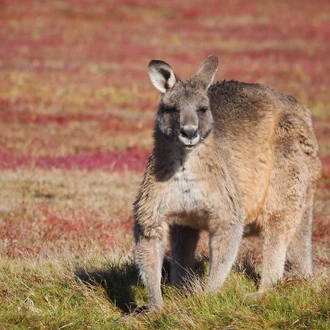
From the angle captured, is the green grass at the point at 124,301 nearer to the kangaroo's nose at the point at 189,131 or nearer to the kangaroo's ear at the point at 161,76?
the kangaroo's nose at the point at 189,131

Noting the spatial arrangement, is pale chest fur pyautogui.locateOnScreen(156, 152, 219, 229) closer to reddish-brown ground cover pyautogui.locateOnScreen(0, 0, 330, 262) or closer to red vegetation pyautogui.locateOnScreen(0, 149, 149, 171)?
reddish-brown ground cover pyautogui.locateOnScreen(0, 0, 330, 262)

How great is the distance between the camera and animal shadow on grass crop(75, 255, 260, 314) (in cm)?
637

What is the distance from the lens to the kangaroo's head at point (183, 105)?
5.55 metres

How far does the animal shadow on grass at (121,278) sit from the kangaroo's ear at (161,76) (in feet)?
5.91

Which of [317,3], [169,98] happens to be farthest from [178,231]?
[317,3]

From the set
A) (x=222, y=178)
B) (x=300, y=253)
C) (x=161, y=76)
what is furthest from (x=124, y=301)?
(x=161, y=76)

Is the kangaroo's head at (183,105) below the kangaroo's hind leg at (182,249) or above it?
above

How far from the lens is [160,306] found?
18.5 ft

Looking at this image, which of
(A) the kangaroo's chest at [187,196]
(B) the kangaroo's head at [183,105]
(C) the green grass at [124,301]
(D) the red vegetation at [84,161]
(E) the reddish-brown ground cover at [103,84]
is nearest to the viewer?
(C) the green grass at [124,301]

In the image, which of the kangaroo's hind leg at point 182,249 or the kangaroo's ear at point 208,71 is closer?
the kangaroo's ear at point 208,71

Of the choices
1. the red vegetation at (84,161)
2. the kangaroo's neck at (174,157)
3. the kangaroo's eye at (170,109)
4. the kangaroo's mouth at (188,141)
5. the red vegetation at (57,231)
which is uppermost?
the kangaroo's eye at (170,109)

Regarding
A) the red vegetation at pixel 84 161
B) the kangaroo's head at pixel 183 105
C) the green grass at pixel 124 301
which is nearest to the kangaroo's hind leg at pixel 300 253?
the green grass at pixel 124 301

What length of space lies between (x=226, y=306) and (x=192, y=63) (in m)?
24.9

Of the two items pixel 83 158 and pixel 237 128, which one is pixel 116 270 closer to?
pixel 237 128
